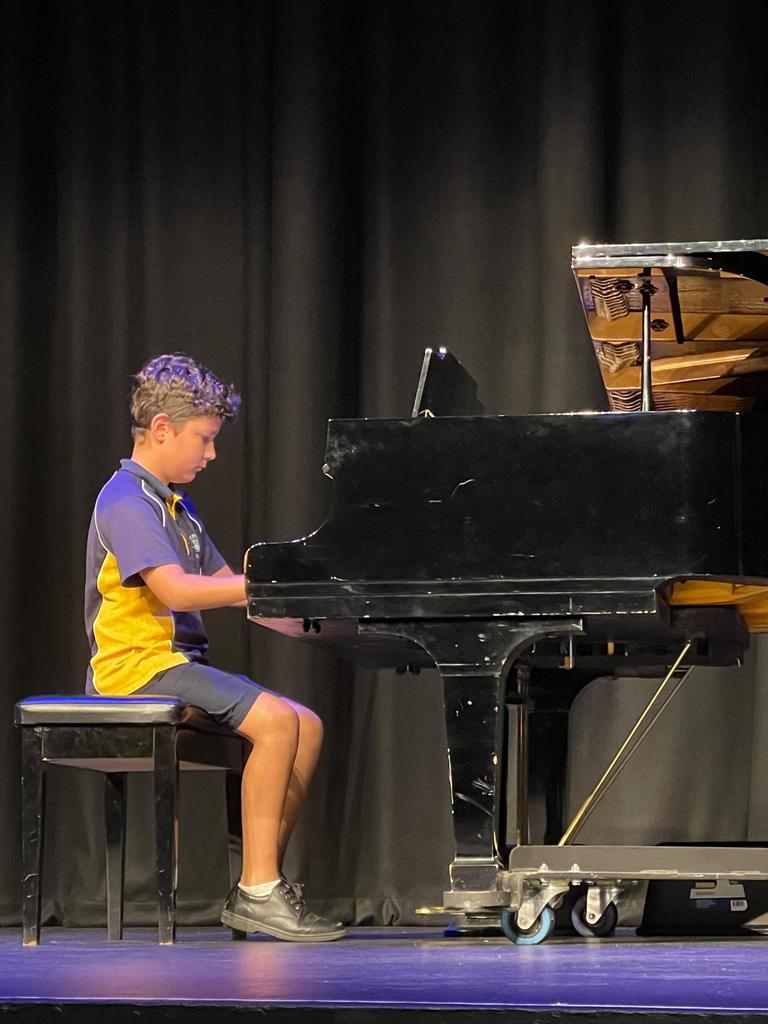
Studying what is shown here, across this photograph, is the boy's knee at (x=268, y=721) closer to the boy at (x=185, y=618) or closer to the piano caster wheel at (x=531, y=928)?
the boy at (x=185, y=618)

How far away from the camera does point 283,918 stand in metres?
3.30

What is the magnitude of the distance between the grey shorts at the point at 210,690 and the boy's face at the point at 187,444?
1.61 ft

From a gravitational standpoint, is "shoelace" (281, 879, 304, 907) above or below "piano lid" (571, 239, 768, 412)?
below

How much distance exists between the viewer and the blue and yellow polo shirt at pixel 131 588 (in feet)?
11.5

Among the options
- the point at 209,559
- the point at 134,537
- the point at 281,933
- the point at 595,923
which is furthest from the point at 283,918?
the point at 209,559

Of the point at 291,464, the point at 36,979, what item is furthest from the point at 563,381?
the point at 36,979

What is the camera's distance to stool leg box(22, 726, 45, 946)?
3371mm

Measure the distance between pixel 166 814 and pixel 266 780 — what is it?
0.22 meters

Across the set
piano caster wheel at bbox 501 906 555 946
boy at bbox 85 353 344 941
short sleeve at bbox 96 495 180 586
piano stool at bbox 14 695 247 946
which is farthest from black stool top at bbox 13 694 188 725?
piano caster wheel at bbox 501 906 555 946

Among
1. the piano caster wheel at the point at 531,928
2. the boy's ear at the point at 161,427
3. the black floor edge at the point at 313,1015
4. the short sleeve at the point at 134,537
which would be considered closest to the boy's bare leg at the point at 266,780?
the short sleeve at the point at 134,537

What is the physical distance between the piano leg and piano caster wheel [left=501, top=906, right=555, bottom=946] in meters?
Answer: 0.22

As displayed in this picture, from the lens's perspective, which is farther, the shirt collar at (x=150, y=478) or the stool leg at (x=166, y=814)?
the shirt collar at (x=150, y=478)

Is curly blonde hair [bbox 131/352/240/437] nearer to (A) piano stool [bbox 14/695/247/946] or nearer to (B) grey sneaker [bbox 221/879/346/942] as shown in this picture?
(A) piano stool [bbox 14/695/247/946]

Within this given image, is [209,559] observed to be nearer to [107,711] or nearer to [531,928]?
[107,711]
